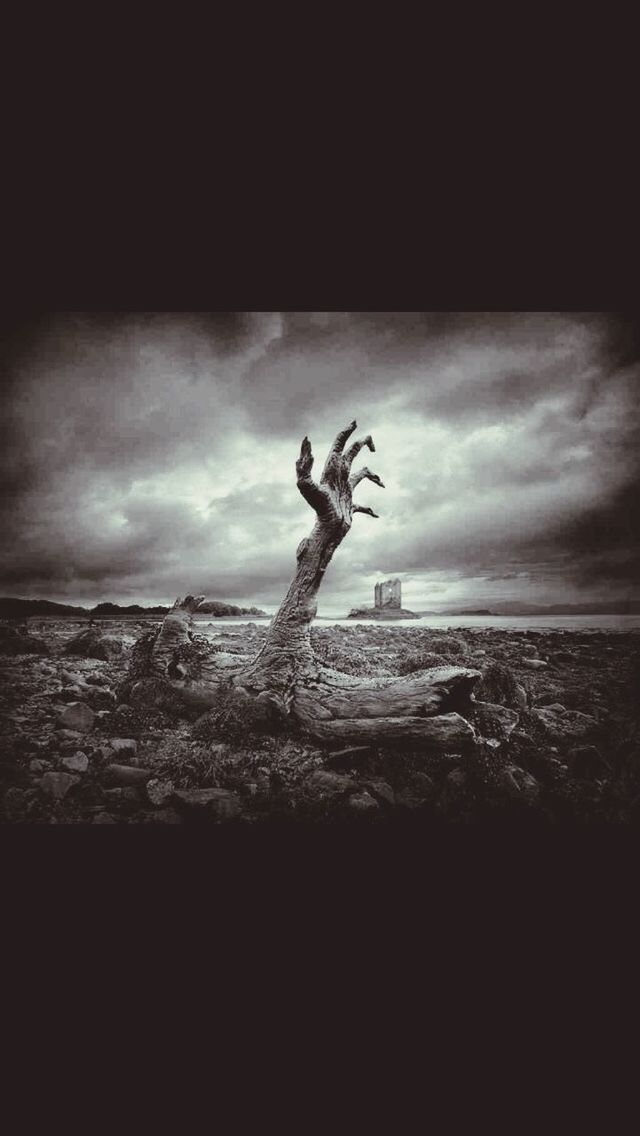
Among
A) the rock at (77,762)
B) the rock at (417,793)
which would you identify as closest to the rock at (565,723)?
the rock at (417,793)

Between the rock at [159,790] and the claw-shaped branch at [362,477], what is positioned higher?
the claw-shaped branch at [362,477]

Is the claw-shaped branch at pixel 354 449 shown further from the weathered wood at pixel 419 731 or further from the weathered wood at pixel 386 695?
the weathered wood at pixel 419 731

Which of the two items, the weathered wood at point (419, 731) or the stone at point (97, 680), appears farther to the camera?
the stone at point (97, 680)

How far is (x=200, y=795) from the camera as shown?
2.58 metres

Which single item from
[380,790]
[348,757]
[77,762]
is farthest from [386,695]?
[77,762]

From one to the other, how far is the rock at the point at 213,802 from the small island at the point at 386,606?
1.70 meters

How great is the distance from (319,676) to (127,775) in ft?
4.99

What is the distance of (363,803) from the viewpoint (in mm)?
2537

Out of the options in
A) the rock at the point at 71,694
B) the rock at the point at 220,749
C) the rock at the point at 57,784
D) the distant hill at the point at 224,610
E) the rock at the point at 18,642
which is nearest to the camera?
the rock at the point at 57,784

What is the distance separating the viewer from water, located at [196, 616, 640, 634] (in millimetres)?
3209

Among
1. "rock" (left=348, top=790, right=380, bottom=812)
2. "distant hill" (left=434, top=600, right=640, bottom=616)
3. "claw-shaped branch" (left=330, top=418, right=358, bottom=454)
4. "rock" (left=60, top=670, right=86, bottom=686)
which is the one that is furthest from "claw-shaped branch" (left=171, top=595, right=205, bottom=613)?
"distant hill" (left=434, top=600, right=640, bottom=616)

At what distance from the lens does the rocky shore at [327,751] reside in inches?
102

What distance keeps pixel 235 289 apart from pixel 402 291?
107 centimetres

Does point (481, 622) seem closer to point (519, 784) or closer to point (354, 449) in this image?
point (519, 784)
